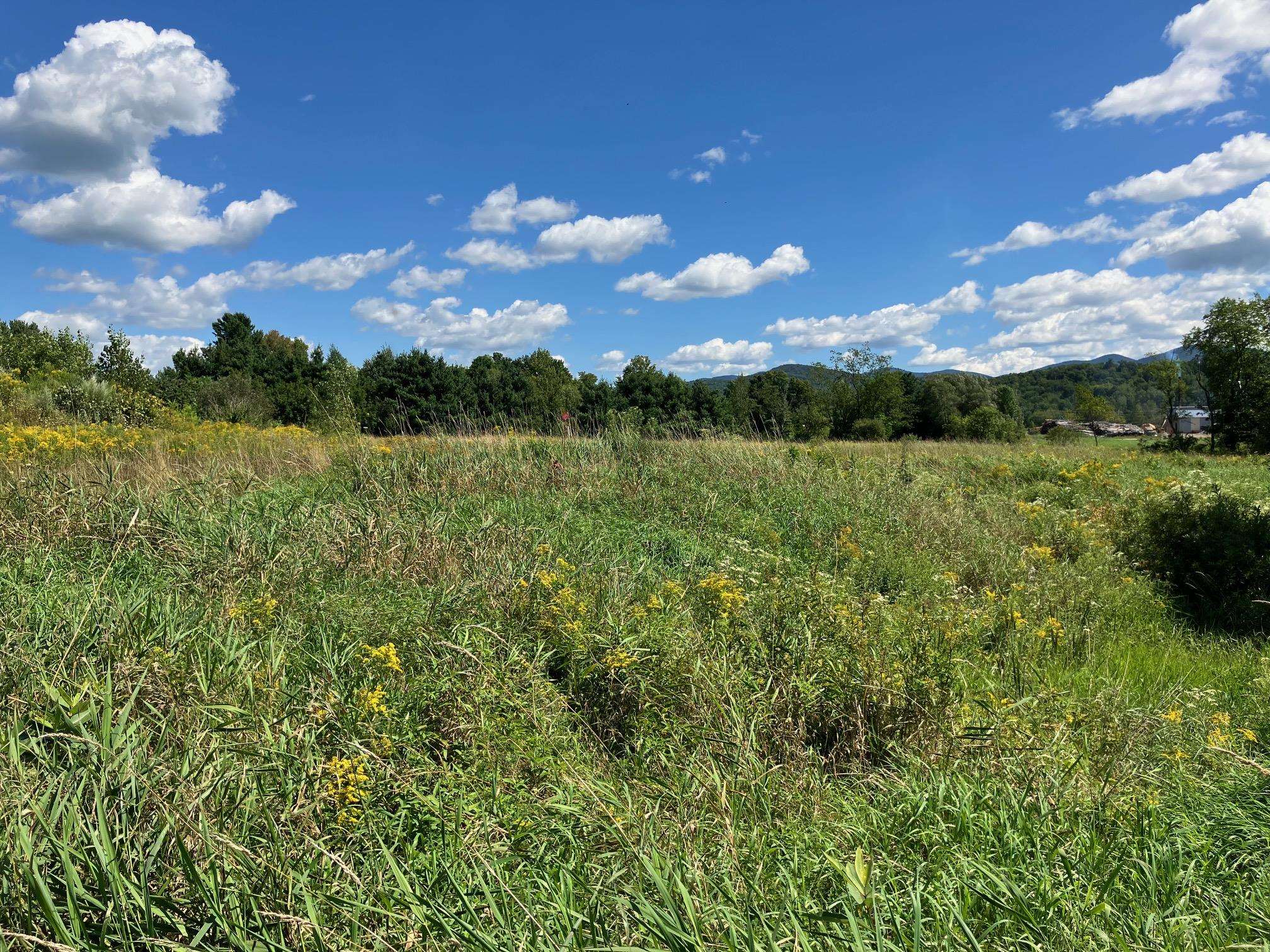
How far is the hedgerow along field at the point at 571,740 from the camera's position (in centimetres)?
181

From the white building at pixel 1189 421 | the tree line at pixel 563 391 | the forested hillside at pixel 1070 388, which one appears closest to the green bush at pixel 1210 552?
the tree line at pixel 563 391

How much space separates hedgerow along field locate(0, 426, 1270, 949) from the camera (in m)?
1.81

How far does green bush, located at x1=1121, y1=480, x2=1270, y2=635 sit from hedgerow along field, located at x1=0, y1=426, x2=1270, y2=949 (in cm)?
41

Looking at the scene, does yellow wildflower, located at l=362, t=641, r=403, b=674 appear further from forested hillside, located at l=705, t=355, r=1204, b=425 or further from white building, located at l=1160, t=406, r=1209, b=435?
forested hillside, located at l=705, t=355, r=1204, b=425

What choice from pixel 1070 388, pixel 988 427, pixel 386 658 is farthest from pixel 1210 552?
pixel 1070 388

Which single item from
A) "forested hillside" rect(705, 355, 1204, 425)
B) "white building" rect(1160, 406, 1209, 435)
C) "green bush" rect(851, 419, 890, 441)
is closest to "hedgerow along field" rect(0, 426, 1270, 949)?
"green bush" rect(851, 419, 890, 441)

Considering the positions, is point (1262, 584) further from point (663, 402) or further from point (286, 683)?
point (663, 402)

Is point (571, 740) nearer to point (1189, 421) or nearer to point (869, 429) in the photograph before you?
point (869, 429)

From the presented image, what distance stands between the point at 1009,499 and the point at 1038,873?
9.48 metres

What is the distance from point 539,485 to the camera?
24.9 feet

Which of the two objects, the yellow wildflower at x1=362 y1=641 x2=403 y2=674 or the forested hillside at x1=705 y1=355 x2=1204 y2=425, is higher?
the forested hillside at x1=705 y1=355 x2=1204 y2=425

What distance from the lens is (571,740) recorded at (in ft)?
9.84

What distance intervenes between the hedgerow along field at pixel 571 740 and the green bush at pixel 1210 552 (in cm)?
41

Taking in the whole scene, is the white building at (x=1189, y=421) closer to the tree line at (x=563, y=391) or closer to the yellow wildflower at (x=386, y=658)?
the tree line at (x=563, y=391)
